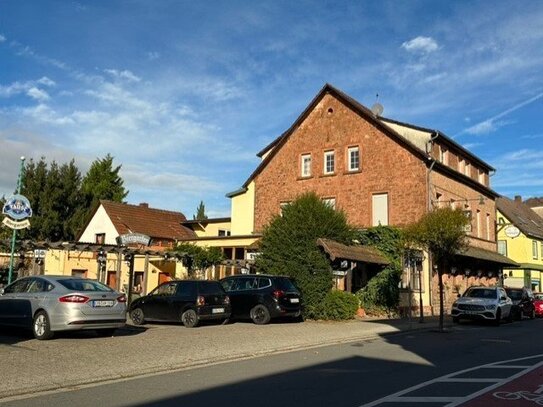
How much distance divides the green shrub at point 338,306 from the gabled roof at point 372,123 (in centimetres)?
1111

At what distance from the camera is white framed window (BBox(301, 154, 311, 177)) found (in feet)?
119

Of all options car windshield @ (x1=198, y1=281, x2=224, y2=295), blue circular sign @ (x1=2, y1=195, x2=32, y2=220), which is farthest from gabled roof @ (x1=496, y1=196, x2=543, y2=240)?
blue circular sign @ (x1=2, y1=195, x2=32, y2=220)

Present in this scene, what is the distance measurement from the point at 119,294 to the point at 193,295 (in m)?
4.40

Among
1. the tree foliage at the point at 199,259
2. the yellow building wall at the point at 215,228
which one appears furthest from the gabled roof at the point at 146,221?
the tree foliage at the point at 199,259

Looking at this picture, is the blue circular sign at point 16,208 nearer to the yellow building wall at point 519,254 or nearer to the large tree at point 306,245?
the large tree at point 306,245

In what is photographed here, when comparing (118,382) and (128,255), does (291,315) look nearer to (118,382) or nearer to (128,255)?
(128,255)

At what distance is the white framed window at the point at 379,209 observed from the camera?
32.6 metres

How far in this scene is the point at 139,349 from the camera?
1284cm

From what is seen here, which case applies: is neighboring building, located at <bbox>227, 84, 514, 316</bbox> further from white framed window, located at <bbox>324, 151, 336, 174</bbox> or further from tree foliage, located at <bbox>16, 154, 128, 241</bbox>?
tree foliage, located at <bbox>16, 154, 128, 241</bbox>

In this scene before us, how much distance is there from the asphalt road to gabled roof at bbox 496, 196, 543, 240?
43684 mm

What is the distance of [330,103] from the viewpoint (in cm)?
3566

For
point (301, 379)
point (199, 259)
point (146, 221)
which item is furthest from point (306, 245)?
point (146, 221)

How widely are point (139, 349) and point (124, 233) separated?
109 feet

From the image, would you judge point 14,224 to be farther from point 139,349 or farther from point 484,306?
point 484,306
